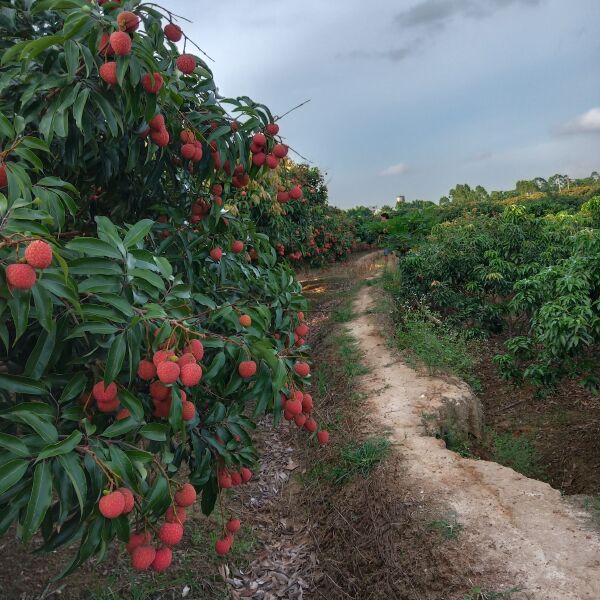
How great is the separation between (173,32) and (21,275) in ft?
5.05

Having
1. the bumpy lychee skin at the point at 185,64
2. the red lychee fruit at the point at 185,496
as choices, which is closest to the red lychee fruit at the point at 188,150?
the bumpy lychee skin at the point at 185,64

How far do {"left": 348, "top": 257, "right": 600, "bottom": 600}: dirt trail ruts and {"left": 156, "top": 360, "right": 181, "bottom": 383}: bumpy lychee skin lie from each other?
7.85 ft

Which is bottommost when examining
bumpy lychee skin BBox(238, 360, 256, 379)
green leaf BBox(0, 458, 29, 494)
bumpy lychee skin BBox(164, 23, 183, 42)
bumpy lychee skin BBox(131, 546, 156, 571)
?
bumpy lychee skin BBox(131, 546, 156, 571)

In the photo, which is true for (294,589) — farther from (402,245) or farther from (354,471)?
(402,245)

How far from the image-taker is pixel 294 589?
3.50 meters

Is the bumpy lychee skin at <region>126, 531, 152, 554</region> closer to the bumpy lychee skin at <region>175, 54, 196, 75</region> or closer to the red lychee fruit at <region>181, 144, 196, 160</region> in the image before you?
the red lychee fruit at <region>181, 144, 196, 160</region>

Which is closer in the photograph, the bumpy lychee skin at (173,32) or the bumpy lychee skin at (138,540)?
the bumpy lychee skin at (138,540)

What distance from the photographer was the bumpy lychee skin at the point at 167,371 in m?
1.49

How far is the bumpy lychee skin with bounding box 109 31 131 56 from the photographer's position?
1770 millimetres

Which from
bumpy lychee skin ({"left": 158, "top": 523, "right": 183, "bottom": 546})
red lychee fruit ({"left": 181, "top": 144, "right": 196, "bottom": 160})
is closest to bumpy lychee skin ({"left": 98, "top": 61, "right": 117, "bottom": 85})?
red lychee fruit ({"left": 181, "top": 144, "right": 196, "bottom": 160})

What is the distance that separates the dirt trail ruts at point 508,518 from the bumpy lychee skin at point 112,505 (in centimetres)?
238

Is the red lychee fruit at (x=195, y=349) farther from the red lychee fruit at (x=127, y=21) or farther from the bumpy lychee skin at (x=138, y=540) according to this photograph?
→ the red lychee fruit at (x=127, y=21)

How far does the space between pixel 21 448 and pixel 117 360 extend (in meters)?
0.32

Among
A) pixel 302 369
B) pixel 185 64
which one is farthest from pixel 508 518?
pixel 185 64
